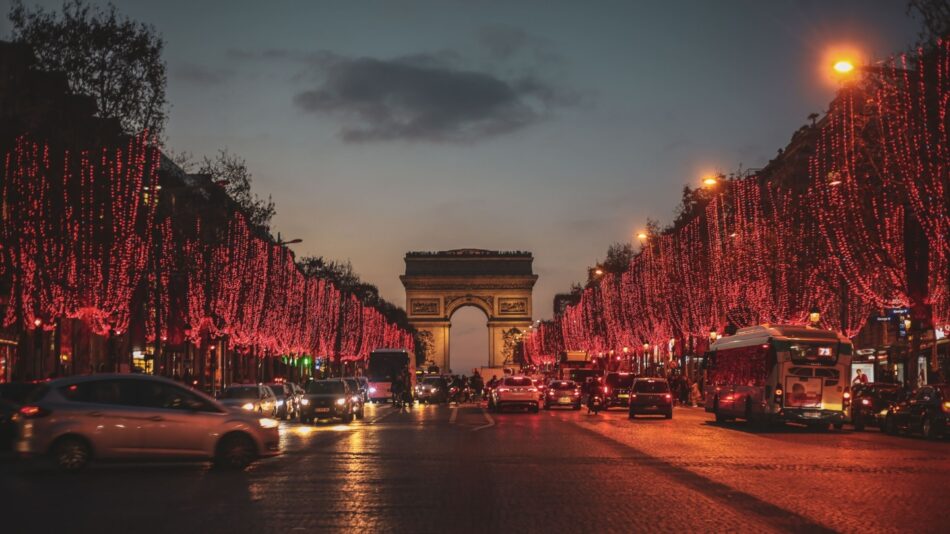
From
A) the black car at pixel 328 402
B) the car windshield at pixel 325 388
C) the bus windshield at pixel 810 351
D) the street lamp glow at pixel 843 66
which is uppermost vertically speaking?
the street lamp glow at pixel 843 66

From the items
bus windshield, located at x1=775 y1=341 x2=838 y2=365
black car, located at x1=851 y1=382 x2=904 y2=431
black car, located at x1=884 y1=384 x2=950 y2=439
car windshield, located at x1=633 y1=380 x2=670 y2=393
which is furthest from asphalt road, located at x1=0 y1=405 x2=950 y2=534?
car windshield, located at x1=633 y1=380 x2=670 y2=393

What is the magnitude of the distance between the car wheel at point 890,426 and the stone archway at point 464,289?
13176cm

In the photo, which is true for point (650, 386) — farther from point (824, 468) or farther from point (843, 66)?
point (824, 468)

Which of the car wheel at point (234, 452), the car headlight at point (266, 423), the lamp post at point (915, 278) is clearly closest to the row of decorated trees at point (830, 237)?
the lamp post at point (915, 278)

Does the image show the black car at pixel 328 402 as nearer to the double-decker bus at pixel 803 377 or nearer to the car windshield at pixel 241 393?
the car windshield at pixel 241 393

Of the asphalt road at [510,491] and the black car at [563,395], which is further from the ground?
the black car at [563,395]

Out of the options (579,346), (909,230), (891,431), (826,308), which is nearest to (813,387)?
(891,431)

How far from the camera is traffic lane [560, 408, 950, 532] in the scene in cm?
1439

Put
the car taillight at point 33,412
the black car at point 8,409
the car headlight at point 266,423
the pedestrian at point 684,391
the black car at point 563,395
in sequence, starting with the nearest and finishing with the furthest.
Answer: the car taillight at point 33,412
the car headlight at point 266,423
the black car at point 8,409
the black car at point 563,395
the pedestrian at point 684,391

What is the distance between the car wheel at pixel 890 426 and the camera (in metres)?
35.5

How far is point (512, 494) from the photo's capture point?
1638 cm

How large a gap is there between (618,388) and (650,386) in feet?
40.5

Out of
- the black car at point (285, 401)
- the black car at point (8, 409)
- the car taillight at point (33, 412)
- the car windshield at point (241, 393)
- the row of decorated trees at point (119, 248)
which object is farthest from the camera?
the black car at point (285, 401)

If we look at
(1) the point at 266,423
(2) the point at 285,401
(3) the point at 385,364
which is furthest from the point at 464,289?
(1) the point at 266,423
